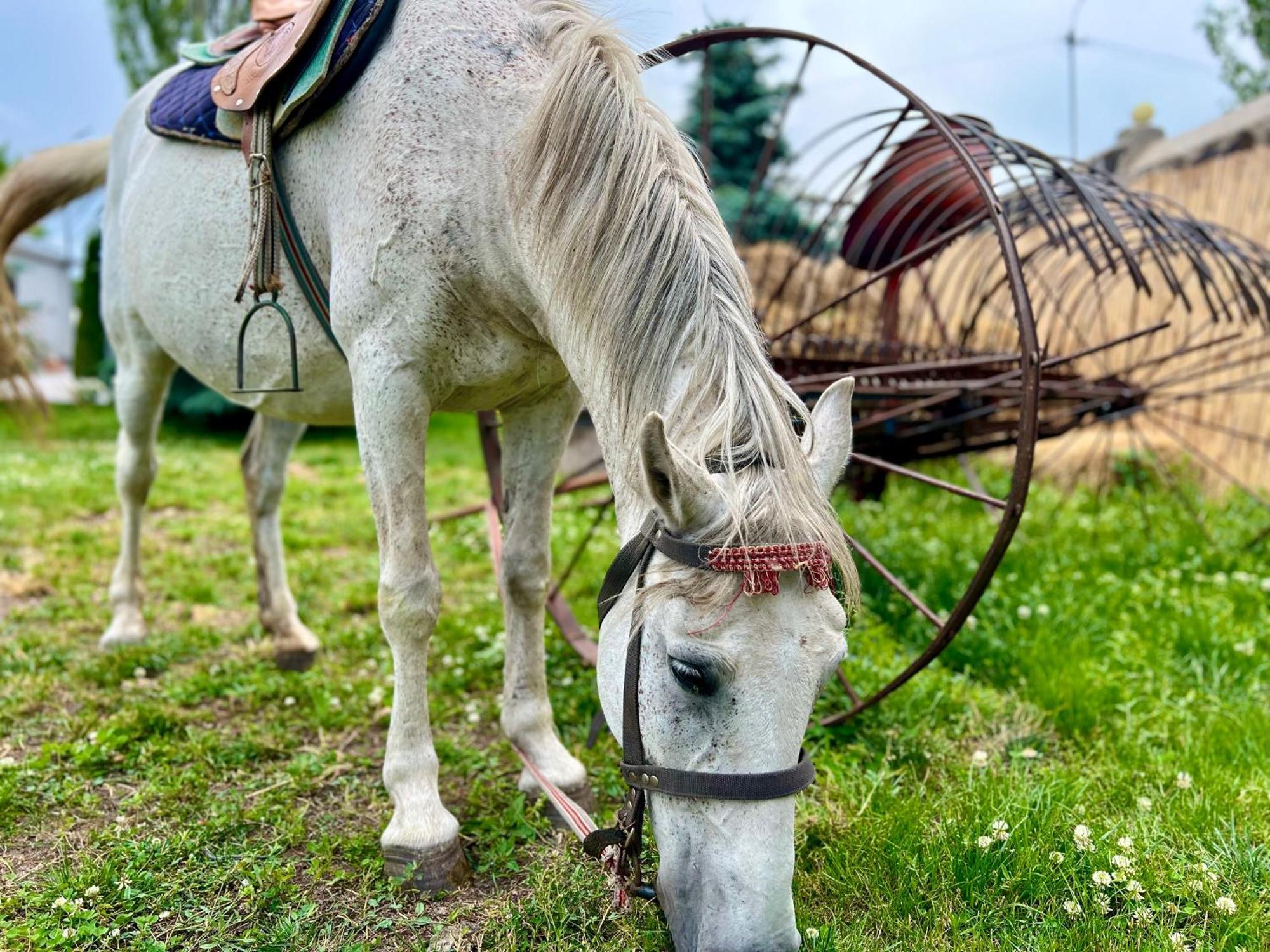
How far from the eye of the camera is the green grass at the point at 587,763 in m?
1.89

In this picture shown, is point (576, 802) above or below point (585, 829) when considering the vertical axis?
below

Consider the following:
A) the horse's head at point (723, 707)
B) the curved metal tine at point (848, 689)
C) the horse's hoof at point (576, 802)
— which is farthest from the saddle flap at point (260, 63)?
the curved metal tine at point (848, 689)

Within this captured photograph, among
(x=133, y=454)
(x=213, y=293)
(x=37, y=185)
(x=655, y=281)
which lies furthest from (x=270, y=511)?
(x=655, y=281)

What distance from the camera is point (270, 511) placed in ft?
12.2

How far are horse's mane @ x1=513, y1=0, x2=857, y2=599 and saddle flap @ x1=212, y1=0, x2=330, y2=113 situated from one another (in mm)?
699

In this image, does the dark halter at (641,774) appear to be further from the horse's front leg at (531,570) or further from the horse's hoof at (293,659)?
the horse's hoof at (293,659)

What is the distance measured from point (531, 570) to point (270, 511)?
1.74 meters

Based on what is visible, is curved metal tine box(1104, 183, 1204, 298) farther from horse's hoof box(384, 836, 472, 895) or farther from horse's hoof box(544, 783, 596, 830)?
horse's hoof box(384, 836, 472, 895)

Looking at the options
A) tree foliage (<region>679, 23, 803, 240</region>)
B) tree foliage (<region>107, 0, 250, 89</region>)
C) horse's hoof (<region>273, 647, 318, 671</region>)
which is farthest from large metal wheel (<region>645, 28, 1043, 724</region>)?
tree foliage (<region>107, 0, 250, 89</region>)

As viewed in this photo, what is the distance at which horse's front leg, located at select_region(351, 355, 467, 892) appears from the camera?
205 centimetres

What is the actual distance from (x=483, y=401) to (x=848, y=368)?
6.44 ft

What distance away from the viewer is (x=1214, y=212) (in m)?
6.67

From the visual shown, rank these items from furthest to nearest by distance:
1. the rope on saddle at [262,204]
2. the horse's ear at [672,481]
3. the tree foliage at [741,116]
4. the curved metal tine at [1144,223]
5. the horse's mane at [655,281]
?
the tree foliage at [741,116]
the curved metal tine at [1144,223]
the rope on saddle at [262,204]
the horse's mane at [655,281]
the horse's ear at [672,481]

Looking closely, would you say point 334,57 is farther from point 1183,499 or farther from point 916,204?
point 1183,499
